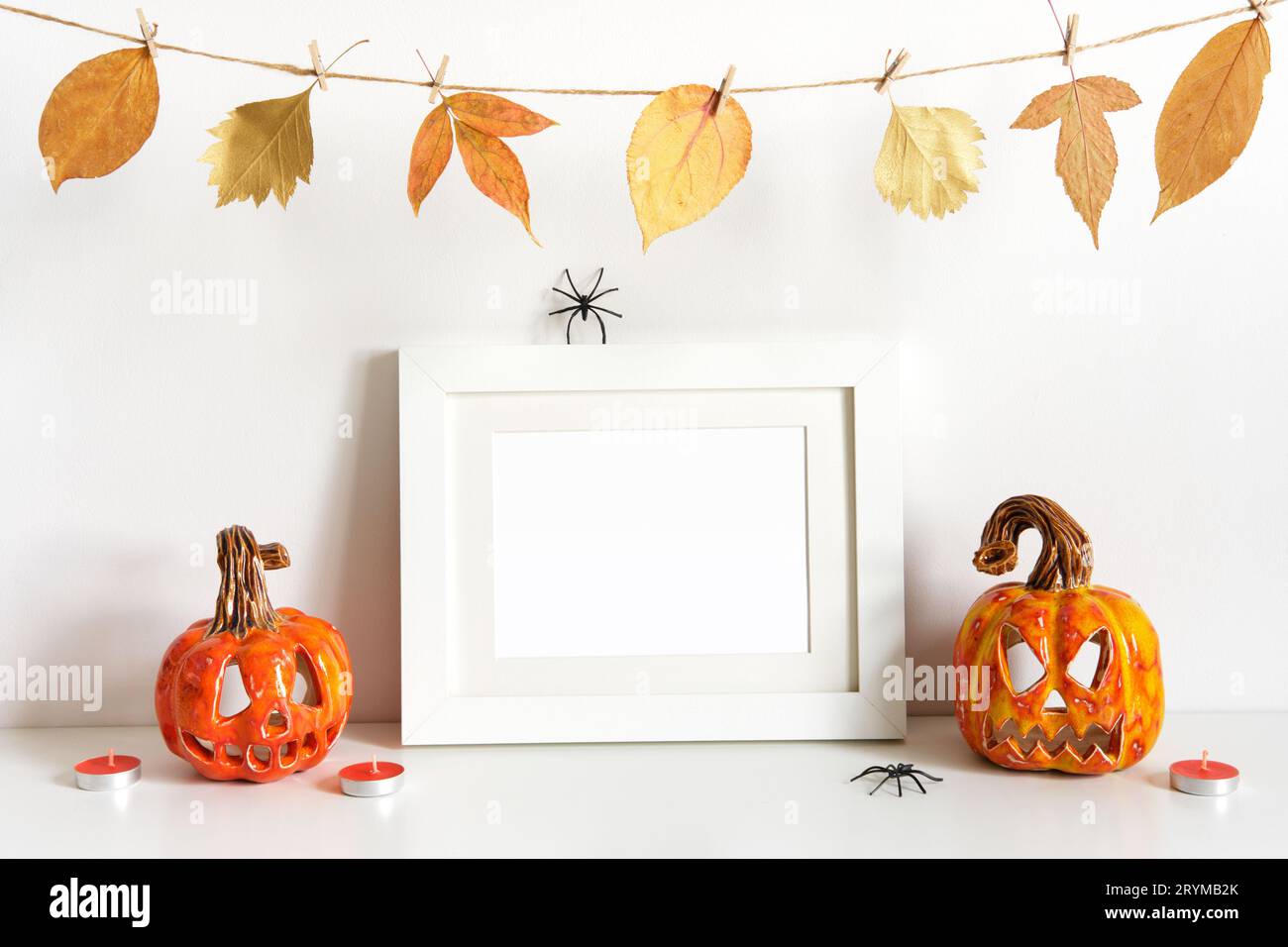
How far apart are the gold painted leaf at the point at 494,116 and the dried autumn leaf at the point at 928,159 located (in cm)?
31

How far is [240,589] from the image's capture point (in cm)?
87

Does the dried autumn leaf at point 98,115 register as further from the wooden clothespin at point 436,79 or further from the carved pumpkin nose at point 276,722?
the carved pumpkin nose at point 276,722

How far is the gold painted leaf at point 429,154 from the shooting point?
2.88 feet

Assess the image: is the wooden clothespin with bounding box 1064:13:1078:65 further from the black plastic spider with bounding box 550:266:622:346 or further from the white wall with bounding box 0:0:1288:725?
the black plastic spider with bounding box 550:266:622:346

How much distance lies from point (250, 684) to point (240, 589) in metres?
0.08

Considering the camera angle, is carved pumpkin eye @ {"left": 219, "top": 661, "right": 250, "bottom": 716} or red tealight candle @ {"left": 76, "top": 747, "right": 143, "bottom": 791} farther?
carved pumpkin eye @ {"left": 219, "top": 661, "right": 250, "bottom": 716}

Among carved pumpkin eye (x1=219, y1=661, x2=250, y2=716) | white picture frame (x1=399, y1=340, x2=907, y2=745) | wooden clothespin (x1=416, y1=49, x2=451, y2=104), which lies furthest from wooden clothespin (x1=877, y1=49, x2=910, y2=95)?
carved pumpkin eye (x1=219, y1=661, x2=250, y2=716)

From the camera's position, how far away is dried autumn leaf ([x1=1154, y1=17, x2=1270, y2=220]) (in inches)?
30.9

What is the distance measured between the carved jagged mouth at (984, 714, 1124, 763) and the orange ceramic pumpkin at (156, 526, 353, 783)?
568 millimetres

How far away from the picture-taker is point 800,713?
0.96m

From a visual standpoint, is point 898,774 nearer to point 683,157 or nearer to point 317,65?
point 683,157

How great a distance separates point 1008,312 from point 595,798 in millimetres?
608
